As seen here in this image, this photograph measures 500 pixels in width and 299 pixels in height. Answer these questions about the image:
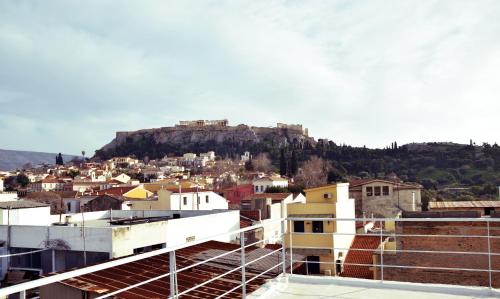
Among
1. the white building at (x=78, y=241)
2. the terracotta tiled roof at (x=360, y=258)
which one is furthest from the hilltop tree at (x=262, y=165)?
the white building at (x=78, y=241)

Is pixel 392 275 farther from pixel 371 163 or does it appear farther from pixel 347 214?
pixel 371 163

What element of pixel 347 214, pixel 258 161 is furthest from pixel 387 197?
pixel 258 161

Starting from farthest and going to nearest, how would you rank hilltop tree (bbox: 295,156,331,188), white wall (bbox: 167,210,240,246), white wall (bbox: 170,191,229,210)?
1. hilltop tree (bbox: 295,156,331,188)
2. white wall (bbox: 170,191,229,210)
3. white wall (bbox: 167,210,240,246)

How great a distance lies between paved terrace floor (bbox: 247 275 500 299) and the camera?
195 inches

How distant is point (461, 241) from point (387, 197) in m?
23.9

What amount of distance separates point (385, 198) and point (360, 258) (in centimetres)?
1805

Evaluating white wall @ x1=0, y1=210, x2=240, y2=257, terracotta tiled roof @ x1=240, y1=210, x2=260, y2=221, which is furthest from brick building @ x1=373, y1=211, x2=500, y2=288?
terracotta tiled roof @ x1=240, y1=210, x2=260, y2=221

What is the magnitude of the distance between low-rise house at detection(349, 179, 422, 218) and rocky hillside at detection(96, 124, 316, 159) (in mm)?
118485

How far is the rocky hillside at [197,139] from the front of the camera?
165 meters

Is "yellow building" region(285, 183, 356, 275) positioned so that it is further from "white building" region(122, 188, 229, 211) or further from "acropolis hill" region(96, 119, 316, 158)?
"acropolis hill" region(96, 119, 316, 158)

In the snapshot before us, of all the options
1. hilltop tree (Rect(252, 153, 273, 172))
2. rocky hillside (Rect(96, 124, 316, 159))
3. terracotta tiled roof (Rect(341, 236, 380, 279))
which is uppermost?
rocky hillside (Rect(96, 124, 316, 159))

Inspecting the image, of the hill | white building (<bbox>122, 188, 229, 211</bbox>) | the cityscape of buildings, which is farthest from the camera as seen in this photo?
the hill

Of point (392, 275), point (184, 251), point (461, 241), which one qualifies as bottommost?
point (392, 275)

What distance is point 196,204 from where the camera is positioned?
38.4 metres
